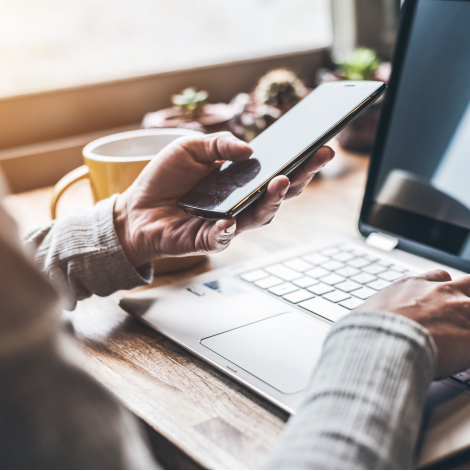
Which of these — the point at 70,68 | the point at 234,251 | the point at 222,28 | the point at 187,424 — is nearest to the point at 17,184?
the point at 70,68

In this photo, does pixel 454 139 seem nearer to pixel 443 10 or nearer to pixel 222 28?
pixel 443 10

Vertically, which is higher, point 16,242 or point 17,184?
point 16,242

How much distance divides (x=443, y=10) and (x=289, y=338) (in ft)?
1.40

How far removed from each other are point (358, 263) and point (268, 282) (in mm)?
113

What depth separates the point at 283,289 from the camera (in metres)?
0.51

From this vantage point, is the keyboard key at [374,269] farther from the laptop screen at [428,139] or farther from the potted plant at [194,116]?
the potted plant at [194,116]

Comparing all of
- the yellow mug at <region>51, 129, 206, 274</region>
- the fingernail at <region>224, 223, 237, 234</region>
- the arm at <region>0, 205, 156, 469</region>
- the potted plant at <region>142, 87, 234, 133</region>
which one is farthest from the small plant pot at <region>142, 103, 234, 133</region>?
the arm at <region>0, 205, 156, 469</region>

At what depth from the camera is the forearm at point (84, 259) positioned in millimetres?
511

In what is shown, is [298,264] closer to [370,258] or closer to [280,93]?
[370,258]

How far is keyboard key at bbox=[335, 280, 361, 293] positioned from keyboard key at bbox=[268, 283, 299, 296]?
0.05m

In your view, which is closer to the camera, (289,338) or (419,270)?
(289,338)

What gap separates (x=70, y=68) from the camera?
109 cm

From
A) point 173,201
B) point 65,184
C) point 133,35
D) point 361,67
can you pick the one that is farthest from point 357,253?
point 133,35

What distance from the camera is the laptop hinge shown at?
0.59 m
